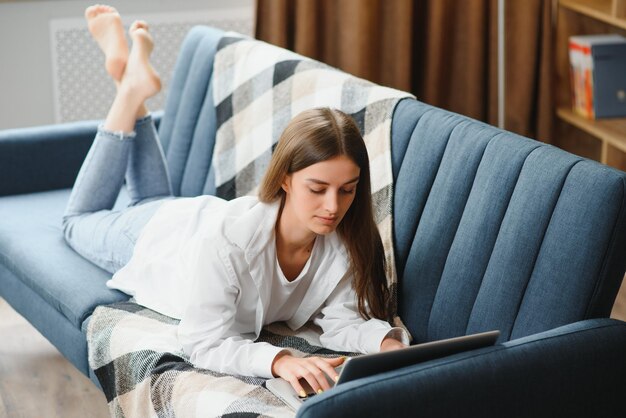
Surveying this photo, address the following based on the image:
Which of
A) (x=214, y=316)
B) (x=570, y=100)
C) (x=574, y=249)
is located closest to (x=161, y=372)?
(x=214, y=316)

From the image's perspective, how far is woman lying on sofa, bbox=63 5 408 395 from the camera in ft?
6.24

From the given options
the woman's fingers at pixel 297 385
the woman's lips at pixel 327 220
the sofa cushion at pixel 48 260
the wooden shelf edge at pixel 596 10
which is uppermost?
the wooden shelf edge at pixel 596 10

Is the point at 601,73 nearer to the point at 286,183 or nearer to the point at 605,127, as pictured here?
the point at 605,127

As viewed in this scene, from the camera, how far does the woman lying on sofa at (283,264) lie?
1.90 meters

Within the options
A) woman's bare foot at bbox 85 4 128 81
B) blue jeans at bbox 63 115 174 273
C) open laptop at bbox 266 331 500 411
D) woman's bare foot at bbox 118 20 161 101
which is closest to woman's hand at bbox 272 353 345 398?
open laptop at bbox 266 331 500 411

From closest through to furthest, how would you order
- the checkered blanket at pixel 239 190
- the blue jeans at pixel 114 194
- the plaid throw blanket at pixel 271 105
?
the checkered blanket at pixel 239 190 → the plaid throw blanket at pixel 271 105 → the blue jeans at pixel 114 194

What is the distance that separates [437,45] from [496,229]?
2.12 metres

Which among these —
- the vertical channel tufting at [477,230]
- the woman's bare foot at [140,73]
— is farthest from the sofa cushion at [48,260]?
the vertical channel tufting at [477,230]

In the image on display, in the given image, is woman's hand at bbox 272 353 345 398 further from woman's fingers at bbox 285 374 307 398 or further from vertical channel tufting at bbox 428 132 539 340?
vertical channel tufting at bbox 428 132 539 340

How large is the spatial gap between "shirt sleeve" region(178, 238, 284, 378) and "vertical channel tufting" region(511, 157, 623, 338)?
1.71 ft

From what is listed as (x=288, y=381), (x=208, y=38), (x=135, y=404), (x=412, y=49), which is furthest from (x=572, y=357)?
(x=412, y=49)

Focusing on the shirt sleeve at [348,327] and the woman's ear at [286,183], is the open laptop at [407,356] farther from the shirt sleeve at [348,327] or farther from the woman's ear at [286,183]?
the woman's ear at [286,183]

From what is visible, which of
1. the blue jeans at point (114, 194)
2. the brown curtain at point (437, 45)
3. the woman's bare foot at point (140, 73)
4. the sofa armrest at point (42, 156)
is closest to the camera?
the blue jeans at point (114, 194)

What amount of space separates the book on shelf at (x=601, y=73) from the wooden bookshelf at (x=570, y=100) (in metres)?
0.04
